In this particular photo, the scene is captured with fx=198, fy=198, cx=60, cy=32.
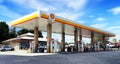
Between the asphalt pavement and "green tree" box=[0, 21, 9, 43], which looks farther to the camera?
"green tree" box=[0, 21, 9, 43]

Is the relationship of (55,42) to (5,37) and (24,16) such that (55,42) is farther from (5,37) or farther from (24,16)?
(5,37)

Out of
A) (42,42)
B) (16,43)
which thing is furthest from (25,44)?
(42,42)

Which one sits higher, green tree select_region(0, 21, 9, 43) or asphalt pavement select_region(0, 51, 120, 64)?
green tree select_region(0, 21, 9, 43)

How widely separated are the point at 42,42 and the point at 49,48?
3280cm

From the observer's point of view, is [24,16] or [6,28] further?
[6,28]

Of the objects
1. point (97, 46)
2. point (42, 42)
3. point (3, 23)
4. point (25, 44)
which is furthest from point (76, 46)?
point (3, 23)

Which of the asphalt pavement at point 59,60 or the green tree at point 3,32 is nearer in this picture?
the asphalt pavement at point 59,60

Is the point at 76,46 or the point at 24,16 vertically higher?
the point at 24,16

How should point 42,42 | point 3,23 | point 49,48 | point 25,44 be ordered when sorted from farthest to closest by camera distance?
point 3,23 → point 42,42 → point 25,44 → point 49,48

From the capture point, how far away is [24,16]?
27.9 metres

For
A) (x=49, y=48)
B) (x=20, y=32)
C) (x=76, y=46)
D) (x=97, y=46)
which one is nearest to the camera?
(x=49, y=48)

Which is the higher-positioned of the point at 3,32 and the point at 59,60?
the point at 3,32

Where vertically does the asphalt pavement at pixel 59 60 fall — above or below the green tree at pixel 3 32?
below

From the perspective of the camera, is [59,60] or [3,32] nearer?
[59,60]
